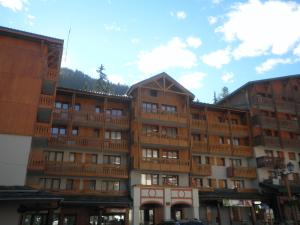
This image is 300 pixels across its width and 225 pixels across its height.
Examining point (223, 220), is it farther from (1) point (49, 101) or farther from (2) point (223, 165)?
(1) point (49, 101)

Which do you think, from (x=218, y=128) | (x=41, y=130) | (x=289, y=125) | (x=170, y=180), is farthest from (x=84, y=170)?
(x=289, y=125)

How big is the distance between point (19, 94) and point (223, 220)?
27.1m

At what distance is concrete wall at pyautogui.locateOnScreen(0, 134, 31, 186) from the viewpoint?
78.4ft

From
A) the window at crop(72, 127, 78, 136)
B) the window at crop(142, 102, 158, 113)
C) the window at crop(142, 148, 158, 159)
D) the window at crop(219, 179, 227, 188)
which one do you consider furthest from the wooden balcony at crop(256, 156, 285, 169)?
the window at crop(72, 127, 78, 136)

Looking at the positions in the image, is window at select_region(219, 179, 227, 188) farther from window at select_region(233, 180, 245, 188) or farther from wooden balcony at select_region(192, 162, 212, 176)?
wooden balcony at select_region(192, 162, 212, 176)

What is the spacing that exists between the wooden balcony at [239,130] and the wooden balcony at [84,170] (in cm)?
1614

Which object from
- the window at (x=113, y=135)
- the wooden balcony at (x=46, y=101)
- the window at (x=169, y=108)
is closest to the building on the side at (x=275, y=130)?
the window at (x=169, y=108)

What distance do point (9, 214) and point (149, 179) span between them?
1692 centimetres

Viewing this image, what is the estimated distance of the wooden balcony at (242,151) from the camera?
133ft

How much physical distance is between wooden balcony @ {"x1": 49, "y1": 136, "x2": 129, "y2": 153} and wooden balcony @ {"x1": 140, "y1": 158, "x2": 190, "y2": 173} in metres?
2.66

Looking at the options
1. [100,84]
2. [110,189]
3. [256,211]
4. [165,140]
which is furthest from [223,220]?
[100,84]

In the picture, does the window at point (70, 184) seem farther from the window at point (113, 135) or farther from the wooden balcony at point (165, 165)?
the wooden balcony at point (165, 165)

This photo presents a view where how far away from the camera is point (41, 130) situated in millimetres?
26641

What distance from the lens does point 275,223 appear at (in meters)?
37.9
